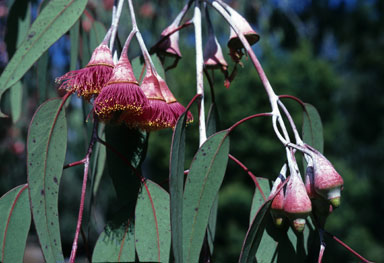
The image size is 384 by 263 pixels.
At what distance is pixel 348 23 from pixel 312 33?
1009 millimetres

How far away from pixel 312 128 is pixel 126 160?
1.04ft

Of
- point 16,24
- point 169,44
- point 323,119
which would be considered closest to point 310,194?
point 169,44

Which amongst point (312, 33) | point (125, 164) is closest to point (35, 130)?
point (125, 164)

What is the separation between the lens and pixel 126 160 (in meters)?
0.61

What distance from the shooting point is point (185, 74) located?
339 inches

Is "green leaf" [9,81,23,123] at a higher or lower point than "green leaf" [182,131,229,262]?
higher

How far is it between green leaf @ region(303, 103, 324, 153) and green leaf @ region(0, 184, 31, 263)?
0.45 metres

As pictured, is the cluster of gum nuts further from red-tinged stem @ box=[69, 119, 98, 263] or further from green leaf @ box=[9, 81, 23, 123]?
green leaf @ box=[9, 81, 23, 123]

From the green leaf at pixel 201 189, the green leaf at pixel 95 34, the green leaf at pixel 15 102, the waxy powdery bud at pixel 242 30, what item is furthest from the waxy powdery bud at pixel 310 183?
the green leaf at pixel 15 102

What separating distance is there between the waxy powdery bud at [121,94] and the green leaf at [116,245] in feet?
0.62

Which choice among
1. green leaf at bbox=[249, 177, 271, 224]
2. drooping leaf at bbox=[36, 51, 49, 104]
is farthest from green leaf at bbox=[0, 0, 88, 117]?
green leaf at bbox=[249, 177, 271, 224]

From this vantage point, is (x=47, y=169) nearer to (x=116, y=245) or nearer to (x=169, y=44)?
(x=116, y=245)

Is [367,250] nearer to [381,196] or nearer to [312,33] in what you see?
[381,196]

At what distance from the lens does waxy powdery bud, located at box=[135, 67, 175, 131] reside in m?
0.52
